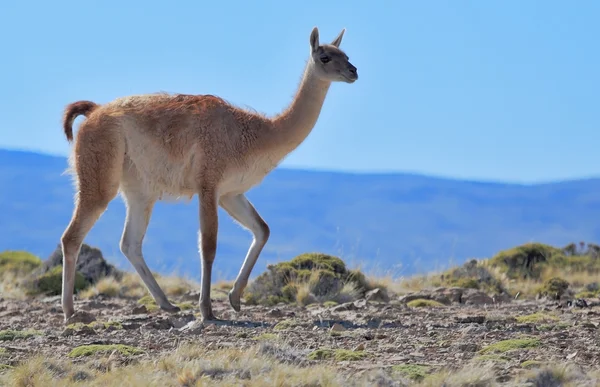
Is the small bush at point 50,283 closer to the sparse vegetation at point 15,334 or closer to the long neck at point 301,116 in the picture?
the long neck at point 301,116

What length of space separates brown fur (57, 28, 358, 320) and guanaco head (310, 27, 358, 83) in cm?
1

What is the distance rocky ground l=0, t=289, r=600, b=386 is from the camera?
716cm

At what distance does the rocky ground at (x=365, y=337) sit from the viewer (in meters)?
7.16

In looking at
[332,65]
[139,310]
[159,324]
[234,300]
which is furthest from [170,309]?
[332,65]

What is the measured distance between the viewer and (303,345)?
840 cm

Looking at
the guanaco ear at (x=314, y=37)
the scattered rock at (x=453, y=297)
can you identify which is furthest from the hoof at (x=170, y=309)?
the scattered rock at (x=453, y=297)

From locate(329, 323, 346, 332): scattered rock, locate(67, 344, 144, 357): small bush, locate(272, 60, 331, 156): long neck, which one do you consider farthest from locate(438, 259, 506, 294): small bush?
locate(67, 344, 144, 357): small bush

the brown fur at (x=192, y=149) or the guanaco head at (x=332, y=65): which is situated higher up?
the guanaco head at (x=332, y=65)

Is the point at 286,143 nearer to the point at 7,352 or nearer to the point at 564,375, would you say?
the point at 7,352

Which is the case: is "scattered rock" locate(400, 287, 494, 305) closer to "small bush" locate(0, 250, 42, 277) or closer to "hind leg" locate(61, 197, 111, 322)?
"hind leg" locate(61, 197, 111, 322)

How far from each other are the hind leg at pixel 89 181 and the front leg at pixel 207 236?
1165 mm

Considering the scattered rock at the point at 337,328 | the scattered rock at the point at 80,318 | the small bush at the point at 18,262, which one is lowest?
the scattered rock at the point at 337,328

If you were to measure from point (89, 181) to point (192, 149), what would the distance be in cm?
123

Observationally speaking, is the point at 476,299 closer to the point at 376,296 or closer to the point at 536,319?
the point at 376,296
